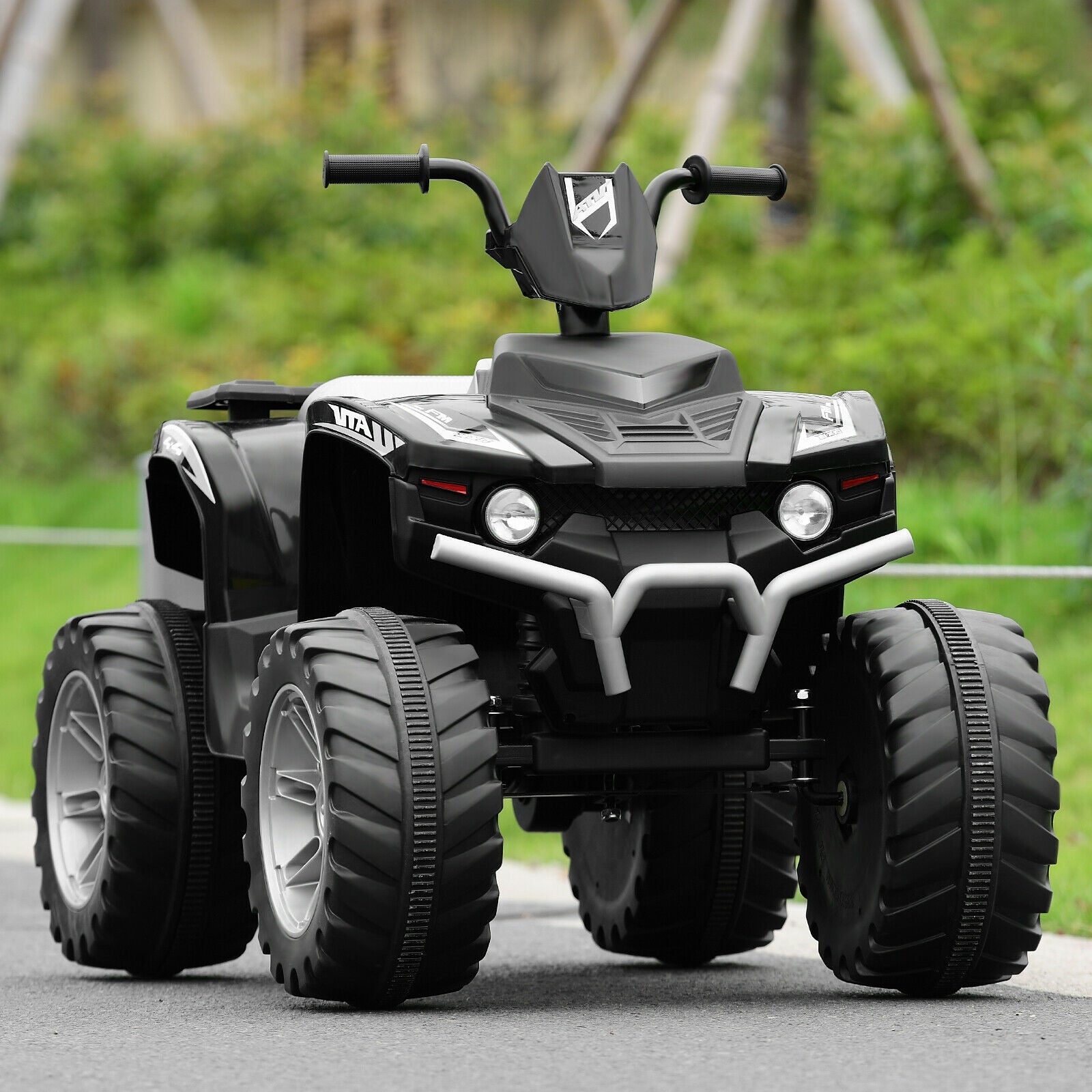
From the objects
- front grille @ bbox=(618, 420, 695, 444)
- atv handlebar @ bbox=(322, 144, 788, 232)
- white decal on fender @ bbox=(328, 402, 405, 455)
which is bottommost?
white decal on fender @ bbox=(328, 402, 405, 455)

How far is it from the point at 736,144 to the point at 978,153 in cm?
259

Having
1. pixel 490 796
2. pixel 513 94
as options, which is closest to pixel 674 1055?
pixel 490 796

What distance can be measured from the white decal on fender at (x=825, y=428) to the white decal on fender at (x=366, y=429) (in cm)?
92

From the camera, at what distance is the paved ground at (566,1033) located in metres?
4.36

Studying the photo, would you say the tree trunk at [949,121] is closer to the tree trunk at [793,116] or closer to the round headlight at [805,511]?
the tree trunk at [793,116]

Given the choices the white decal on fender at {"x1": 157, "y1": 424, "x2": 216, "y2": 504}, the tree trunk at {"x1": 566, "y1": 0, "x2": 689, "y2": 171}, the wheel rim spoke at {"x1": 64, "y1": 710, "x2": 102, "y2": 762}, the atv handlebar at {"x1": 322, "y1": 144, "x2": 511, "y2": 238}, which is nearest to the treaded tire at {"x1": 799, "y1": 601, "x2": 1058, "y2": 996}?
the atv handlebar at {"x1": 322, "y1": 144, "x2": 511, "y2": 238}

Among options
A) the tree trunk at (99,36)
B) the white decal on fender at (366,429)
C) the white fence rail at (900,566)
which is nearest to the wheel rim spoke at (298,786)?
the white decal on fender at (366,429)

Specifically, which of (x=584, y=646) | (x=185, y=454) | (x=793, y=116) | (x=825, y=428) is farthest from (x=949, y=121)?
(x=584, y=646)

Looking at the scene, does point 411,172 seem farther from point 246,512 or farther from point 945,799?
point 945,799

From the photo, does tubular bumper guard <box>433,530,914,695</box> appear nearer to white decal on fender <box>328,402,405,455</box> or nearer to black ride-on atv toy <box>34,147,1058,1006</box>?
black ride-on atv toy <box>34,147,1058,1006</box>

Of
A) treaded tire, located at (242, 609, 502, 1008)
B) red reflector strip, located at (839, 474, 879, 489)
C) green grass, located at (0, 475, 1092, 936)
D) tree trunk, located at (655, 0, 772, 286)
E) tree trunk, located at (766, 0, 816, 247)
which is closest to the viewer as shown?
treaded tire, located at (242, 609, 502, 1008)

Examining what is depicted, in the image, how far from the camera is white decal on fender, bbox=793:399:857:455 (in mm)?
5305

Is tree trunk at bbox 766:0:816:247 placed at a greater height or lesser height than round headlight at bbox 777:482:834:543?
greater

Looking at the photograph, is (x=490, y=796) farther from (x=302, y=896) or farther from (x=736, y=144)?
(x=736, y=144)
